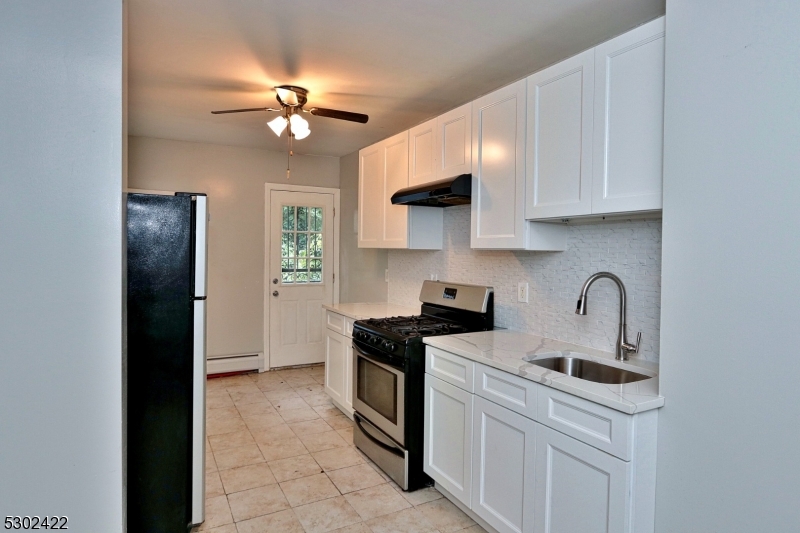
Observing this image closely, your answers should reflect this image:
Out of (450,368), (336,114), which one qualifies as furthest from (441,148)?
(450,368)

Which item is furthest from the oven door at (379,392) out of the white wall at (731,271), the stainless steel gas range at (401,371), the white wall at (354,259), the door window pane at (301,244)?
the door window pane at (301,244)

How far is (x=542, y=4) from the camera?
A: 2016 millimetres

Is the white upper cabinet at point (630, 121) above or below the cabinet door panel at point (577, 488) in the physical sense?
above

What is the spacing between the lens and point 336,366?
12.6 feet

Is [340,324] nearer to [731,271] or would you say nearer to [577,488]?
[577,488]

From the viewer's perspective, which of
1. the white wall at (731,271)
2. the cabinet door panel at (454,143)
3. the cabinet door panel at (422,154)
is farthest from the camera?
the cabinet door panel at (422,154)

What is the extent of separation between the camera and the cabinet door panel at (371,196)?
3848 mm

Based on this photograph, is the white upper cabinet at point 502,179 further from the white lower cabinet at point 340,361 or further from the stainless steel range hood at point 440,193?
the white lower cabinet at point 340,361

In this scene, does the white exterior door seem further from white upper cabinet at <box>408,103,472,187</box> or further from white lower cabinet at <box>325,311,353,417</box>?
white upper cabinet at <box>408,103,472,187</box>

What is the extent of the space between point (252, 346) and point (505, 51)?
4.02 m

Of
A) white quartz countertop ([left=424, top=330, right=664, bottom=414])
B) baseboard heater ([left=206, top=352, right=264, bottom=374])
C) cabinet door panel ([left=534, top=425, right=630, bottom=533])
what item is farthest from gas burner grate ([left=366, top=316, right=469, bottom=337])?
baseboard heater ([left=206, top=352, right=264, bottom=374])

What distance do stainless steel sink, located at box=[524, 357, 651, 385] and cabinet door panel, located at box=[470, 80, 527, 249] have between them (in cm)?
60

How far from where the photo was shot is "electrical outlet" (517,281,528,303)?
2806mm

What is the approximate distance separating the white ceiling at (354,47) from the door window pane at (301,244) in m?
1.85
